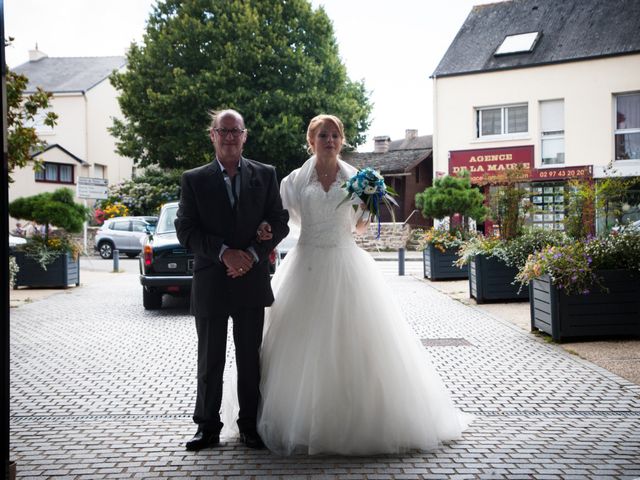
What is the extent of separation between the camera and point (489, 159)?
26.9m

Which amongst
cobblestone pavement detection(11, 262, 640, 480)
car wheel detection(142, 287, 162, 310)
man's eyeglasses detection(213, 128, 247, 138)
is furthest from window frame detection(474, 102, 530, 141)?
man's eyeglasses detection(213, 128, 247, 138)

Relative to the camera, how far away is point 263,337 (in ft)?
15.8

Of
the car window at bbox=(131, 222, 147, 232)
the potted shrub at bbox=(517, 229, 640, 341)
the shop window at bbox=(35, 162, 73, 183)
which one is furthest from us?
the shop window at bbox=(35, 162, 73, 183)

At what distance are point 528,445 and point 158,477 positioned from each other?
2364mm

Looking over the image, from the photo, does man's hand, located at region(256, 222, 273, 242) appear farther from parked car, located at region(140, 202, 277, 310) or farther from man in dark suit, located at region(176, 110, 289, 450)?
parked car, located at region(140, 202, 277, 310)

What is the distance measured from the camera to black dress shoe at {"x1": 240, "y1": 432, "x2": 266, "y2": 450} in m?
4.50

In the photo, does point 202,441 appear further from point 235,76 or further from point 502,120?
point 235,76

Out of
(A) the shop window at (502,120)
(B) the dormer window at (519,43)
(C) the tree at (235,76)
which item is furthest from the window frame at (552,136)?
(C) the tree at (235,76)

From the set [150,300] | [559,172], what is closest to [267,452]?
[150,300]

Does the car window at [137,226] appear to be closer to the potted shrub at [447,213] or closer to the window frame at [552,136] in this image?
the potted shrub at [447,213]

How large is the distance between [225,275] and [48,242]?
1312 centimetres

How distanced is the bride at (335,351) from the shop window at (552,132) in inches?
899

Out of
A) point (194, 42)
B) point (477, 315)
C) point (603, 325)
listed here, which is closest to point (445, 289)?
point (477, 315)

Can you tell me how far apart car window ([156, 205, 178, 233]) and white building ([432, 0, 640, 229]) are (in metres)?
14.9
